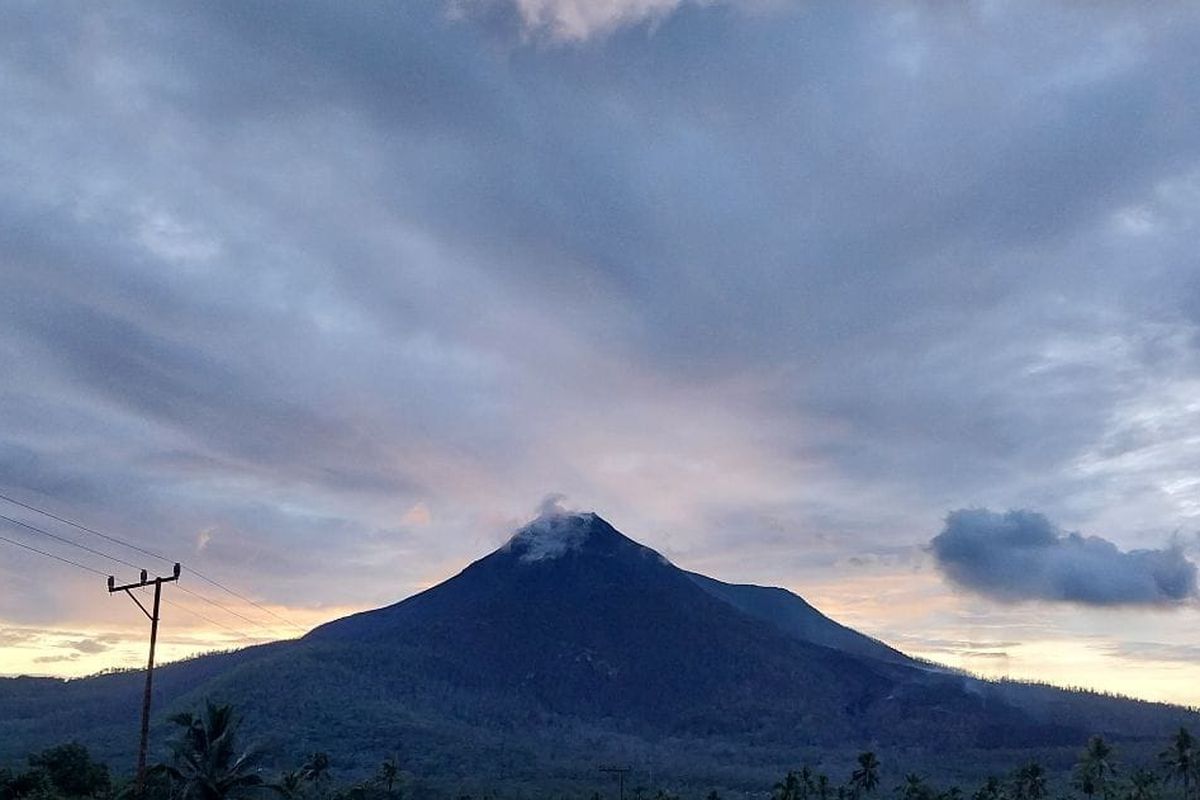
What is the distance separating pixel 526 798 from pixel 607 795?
1458 centimetres

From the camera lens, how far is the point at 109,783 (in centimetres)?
6881

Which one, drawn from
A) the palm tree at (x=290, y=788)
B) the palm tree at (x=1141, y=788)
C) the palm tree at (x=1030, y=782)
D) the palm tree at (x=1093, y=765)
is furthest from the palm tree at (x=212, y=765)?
the palm tree at (x=1030, y=782)

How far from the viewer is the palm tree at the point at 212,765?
53.0 meters

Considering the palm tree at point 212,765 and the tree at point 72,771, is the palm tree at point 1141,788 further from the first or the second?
the tree at point 72,771

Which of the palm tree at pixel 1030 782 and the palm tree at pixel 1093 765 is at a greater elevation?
the palm tree at pixel 1093 765

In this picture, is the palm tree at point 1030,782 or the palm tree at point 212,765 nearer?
the palm tree at point 212,765

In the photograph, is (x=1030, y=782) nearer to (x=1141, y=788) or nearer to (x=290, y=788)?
(x=1141, y=788)

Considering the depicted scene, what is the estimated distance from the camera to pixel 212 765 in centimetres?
5338

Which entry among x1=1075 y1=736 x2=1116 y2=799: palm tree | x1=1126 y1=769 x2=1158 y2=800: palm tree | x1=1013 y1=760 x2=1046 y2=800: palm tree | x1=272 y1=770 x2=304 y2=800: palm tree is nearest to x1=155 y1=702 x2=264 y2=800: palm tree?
x1=272 y1=770 x2=304 y2=800: palm tree

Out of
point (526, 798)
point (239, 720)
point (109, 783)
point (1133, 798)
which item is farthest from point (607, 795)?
point (239, 720)

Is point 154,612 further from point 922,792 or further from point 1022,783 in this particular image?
point 1022,783

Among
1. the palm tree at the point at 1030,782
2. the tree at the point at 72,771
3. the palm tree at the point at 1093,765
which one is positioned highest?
the tree at the point at 72,771

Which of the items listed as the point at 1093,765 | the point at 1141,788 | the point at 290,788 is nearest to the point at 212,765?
the point at 290,788

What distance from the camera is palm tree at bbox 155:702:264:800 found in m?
53.0
